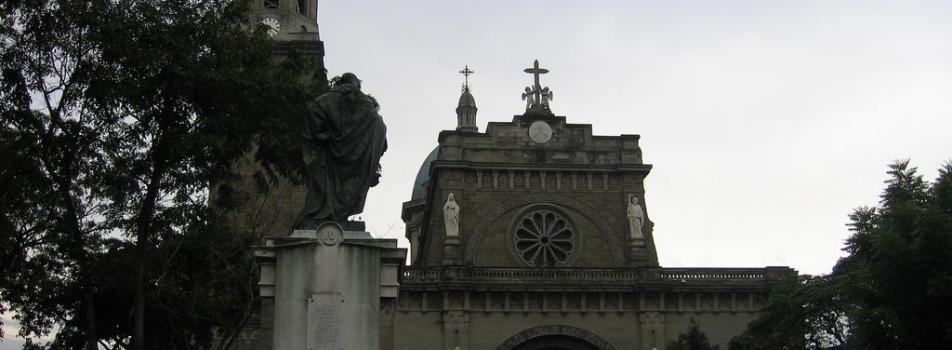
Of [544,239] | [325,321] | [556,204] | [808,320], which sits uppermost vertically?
[556,204]

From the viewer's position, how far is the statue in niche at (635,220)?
4200 cm

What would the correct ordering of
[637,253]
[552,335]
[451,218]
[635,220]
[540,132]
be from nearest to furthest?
[552,335]
[451,218]
[637,253]
[635,220]
[540,132]

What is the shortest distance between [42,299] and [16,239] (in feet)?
14.7

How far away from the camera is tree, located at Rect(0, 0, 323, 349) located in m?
17.9

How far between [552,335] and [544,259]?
363 centimetres

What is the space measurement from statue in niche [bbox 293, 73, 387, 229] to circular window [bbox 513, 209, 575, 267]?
99.8 ft

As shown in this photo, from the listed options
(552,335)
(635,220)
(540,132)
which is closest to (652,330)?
(552,335)

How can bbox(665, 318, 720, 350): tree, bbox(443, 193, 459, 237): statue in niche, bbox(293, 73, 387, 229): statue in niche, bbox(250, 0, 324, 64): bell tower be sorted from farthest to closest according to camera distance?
bbox(443, 193, 459, 237): statue in niche, bbox(250, 0, 324, 64): bell tower, bbox(665, 318, 720, 350): tree, bbox(293, 73, 387, 229): statue in niche

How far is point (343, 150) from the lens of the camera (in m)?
11.8

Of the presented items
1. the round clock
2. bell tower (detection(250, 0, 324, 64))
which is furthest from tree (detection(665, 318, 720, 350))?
bell tower (detection(250, 0, 324, 64))

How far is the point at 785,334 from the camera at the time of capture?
101ft

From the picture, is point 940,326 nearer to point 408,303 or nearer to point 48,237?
point 48,237

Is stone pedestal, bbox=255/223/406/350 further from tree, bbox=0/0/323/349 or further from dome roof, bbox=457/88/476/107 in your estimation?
dome roof, bbox=457/88/476/107

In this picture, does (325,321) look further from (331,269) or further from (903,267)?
(903,267)
